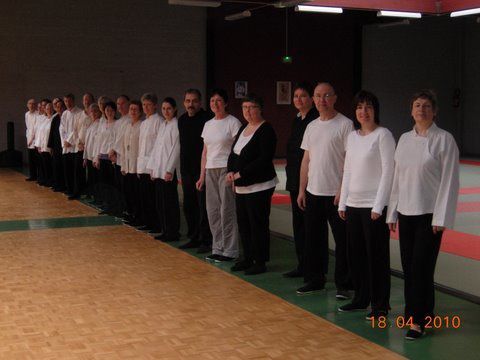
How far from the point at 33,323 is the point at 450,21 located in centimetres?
1900

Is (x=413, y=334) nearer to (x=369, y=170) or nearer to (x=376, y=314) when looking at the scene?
(x=376, y=314)

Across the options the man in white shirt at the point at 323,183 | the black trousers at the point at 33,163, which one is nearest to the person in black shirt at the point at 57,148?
the black trousers at the point at 33,163

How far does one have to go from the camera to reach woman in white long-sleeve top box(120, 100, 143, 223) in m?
8.77

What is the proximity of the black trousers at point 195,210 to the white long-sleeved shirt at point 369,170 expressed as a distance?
2754mm

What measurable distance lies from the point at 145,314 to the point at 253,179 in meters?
1.71

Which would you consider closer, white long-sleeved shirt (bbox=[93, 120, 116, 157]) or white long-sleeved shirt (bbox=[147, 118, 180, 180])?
white long-sleeved shirt (bbox=[147, 118, 180, 180])

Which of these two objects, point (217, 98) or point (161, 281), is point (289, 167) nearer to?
point (217, 98)

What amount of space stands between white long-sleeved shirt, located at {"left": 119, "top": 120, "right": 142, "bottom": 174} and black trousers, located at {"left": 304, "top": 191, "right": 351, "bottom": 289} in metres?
3.52

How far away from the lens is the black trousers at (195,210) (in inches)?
300

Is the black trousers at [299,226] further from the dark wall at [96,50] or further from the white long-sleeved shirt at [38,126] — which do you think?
the dark wall at [96,50]

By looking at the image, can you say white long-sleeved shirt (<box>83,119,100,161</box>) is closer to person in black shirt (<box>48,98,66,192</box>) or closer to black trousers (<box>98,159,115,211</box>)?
black trousers (<box>98,159,115,211</box>)

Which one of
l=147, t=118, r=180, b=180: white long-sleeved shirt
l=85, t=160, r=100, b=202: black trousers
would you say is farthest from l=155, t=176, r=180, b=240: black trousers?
l=85, t=160, r=100, b=202: black trousers

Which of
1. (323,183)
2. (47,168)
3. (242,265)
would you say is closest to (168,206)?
(242,265)

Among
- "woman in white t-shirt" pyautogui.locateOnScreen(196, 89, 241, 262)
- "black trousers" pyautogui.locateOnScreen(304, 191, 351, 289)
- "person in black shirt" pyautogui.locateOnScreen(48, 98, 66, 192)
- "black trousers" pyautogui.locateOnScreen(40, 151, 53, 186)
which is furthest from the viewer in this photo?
"black trousers" pyautogui.locateOnScreen(40, 151, 53, 186)
